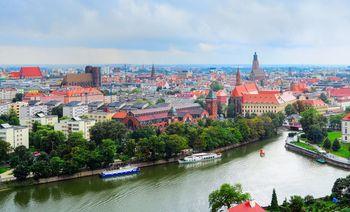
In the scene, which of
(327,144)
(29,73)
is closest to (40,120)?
(327,144)

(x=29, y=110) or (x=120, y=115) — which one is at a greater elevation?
(x=120, y=115)

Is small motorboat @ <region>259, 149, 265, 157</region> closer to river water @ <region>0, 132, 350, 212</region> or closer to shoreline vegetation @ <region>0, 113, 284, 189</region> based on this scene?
river water @ <region>0, 132, 350, 212</region>

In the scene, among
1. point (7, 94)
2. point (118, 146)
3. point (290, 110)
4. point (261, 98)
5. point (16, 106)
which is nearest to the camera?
point (118, 146)

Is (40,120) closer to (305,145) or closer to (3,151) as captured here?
(3,151)

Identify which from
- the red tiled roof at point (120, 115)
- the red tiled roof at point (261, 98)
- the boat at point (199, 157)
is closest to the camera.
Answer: the boat at point (199, 157)

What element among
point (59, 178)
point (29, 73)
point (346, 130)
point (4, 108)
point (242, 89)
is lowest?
point (59, 178)

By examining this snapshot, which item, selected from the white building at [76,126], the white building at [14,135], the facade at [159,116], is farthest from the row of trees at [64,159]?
the facade at [159,116]

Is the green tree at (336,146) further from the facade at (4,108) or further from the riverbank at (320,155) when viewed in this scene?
the facade at (4,108)
